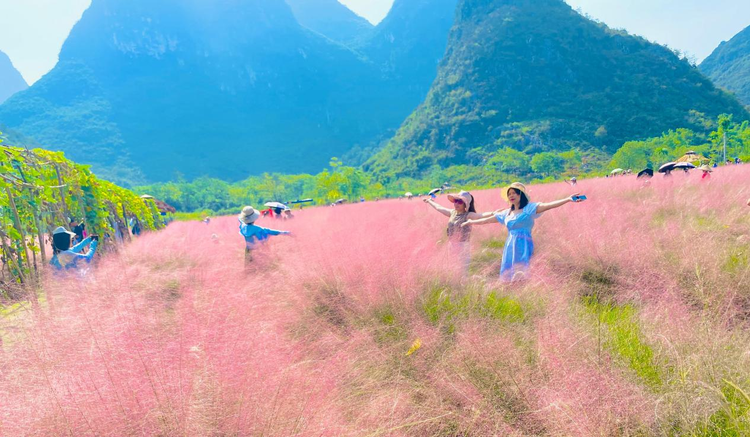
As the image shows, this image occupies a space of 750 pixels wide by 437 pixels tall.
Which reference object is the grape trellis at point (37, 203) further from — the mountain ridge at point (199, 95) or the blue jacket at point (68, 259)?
the mountain ridge at point (199, 95)

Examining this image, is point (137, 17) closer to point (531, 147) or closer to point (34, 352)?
point (531, 147)

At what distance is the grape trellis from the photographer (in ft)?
13.4

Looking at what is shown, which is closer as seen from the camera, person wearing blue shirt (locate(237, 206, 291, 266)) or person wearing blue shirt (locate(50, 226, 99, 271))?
person wearing blue shirt (locate(50, 226, 99, 271))

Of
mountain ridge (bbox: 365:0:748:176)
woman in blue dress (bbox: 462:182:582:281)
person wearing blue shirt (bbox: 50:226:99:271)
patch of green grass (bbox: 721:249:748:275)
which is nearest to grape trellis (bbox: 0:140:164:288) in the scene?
person wearing blue shirt (bbox: 50:226:99:271)

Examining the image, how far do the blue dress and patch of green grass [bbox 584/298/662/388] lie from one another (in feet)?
2.62

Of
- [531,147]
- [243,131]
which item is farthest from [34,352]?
[243,131]

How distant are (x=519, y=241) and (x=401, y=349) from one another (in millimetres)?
1680

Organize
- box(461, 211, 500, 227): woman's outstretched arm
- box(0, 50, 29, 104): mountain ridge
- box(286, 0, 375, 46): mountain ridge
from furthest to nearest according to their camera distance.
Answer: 1. box(0, 50, 29, 104): mountain ridge
2. box(286, 0, 375, 46): mountain ridge
3. box(461, 211, 500, 227): woman's outstretched arm

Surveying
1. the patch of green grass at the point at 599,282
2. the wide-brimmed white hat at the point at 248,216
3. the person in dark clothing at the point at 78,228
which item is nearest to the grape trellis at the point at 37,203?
the person in dark clothing at the point at 78,228

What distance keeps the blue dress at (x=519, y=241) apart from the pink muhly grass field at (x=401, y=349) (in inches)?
10.0

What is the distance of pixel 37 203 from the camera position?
498 cm

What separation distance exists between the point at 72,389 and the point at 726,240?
4.34 metres

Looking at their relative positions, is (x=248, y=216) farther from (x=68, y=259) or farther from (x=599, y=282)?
(x=599, y=282)

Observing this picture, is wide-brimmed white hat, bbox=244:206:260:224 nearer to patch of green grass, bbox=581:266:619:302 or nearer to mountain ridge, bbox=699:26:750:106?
patch of green grass, bbox=581:266:619:302
